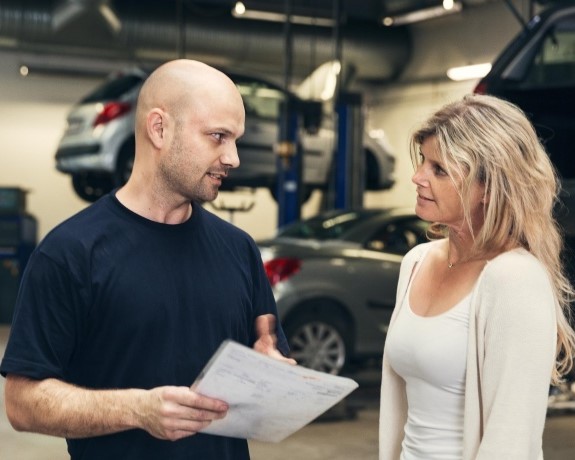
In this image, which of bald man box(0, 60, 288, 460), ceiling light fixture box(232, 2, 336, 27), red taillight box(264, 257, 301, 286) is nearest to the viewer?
bald man box(0, 60, 288, 460)

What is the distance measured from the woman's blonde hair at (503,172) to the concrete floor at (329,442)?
3.35 meters

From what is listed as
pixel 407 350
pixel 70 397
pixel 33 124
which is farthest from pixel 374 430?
pixel 33 124

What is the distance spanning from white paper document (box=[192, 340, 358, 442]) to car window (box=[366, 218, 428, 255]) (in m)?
5.08

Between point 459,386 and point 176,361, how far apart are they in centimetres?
55

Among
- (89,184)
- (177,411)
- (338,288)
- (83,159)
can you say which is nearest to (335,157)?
(83,159)

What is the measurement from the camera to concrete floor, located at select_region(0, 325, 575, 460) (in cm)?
503

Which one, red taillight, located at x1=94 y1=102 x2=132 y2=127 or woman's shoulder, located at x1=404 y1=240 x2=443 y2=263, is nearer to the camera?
woman's shoulder, located at x1=404 y1=240 x2=443 y2=263

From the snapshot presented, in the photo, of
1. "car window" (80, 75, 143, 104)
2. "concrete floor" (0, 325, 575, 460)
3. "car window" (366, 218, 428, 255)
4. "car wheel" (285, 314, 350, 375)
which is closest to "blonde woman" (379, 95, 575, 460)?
"concrete floor" (0, 325, 575, 460)

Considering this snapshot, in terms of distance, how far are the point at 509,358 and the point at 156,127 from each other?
766mm

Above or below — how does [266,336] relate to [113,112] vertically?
below

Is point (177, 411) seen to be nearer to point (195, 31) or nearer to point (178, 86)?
point (178, 86)

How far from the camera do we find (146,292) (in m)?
1.61

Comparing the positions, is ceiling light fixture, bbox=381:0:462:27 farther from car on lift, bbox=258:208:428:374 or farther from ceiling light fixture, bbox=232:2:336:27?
car on lift, bbox=258:208:428:374

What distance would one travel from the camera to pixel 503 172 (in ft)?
5.79
